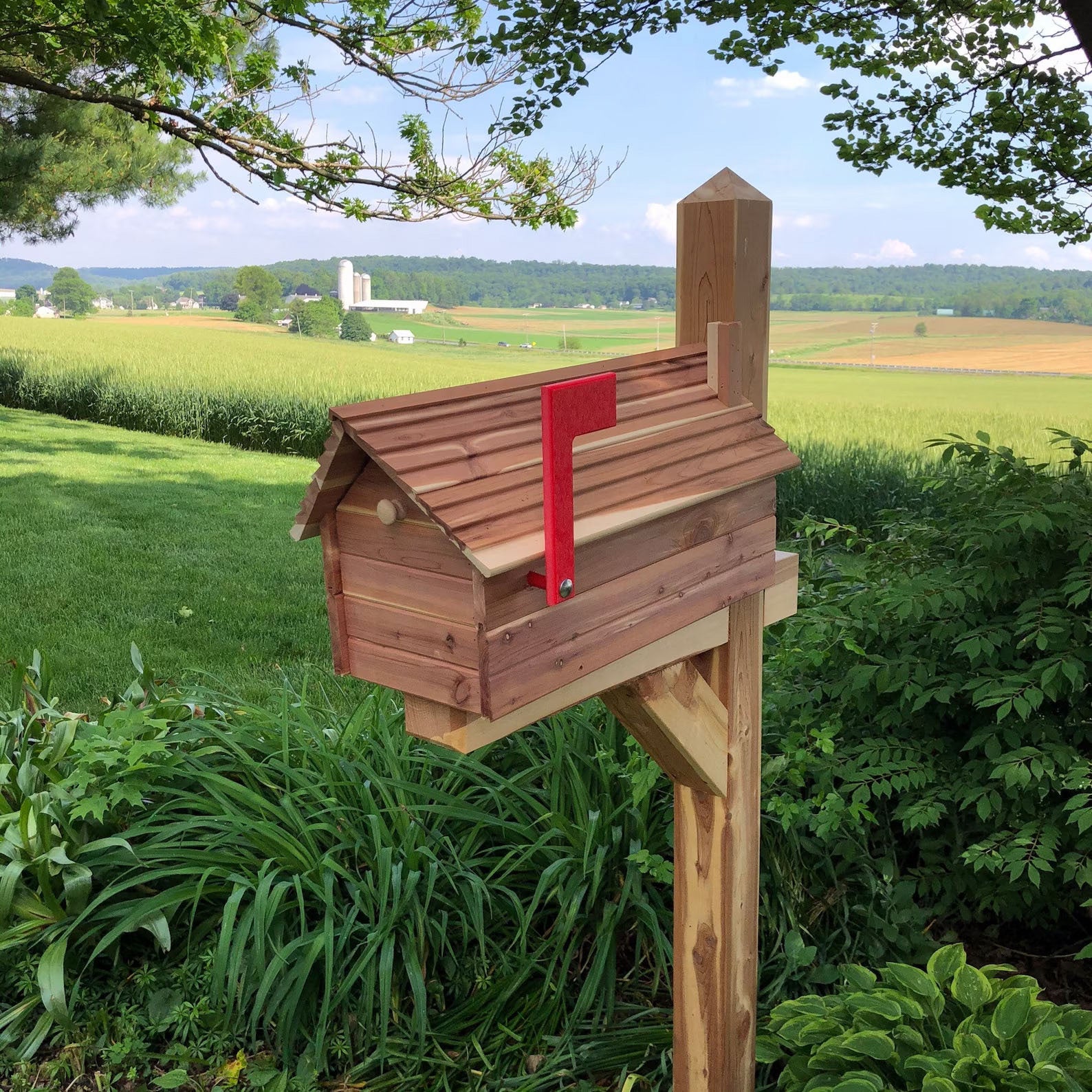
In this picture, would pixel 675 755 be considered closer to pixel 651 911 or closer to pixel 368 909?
pixel 651 911

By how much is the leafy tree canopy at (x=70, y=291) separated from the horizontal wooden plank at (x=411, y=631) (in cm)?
4401

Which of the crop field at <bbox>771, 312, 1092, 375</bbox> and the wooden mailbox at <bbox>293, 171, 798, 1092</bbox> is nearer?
the wooden mailbox at <bbox>293, 171, 798, 1092</bbox>

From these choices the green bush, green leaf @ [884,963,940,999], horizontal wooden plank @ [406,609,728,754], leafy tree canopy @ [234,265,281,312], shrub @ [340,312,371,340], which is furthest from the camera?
leafy tree canopy @ [234,265,281,312]

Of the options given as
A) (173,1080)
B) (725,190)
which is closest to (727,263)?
(725,190)

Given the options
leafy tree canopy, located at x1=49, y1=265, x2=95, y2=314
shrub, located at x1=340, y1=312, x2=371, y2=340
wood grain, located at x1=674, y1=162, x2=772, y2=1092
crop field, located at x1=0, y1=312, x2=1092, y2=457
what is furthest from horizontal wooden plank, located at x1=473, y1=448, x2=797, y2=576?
leafy tree canopy, located at x1=49, y1=265, x2=95, y2=314

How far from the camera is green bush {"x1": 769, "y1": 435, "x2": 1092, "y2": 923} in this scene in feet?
7.47

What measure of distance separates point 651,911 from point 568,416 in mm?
1494

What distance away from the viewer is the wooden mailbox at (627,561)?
1.18m

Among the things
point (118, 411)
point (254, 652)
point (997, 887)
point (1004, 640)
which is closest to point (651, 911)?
point (997, 887)

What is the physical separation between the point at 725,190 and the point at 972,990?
152 cm

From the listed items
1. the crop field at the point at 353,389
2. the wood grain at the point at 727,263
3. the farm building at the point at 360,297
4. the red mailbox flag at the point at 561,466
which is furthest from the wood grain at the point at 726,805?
the farm building at the point at 360,297

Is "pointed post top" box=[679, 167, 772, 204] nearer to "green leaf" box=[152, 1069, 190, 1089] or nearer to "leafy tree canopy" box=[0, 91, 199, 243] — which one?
"green leaf" box=[152, 1069, 190, 1089]

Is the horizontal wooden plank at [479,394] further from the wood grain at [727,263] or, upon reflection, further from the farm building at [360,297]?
the farm building at [360,297]

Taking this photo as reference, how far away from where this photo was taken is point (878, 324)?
47.0 ft
